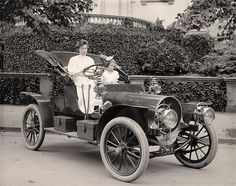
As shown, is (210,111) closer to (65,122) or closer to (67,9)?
(65,122)

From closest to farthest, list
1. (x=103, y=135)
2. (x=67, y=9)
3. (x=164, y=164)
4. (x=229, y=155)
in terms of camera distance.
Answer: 1. (x=103, y=135)
2. (x=164, y=164)
3. (x=229, y=155)
4. (x=67, y=9)

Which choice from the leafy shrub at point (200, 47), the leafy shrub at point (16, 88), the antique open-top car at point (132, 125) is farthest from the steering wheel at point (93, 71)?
the leafy shrub at point (200, 47)

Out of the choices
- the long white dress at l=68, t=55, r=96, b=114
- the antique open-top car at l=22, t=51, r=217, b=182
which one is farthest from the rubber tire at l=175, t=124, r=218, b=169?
the long white dress at l=68, t=55, r=96, b=114

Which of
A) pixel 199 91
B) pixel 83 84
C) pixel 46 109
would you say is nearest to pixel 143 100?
pixel 83 84

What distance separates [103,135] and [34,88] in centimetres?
1016

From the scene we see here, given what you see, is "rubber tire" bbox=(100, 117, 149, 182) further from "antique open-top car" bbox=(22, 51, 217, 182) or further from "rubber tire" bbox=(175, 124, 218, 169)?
"rubber tire" bbox=(175, 124, 218, 169)

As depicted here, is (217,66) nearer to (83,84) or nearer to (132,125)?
(83,84)

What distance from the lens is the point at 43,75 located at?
52.8 ft

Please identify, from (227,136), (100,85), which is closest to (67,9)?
(100,85)

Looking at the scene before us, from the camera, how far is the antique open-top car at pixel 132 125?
6355 mm

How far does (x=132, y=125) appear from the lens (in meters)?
6.27

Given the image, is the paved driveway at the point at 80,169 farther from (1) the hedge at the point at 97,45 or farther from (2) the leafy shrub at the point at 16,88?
(1) the hedge at the point at 97,45

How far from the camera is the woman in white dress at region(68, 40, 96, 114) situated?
7.70 m

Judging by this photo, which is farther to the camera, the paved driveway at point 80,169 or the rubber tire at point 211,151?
the rubber tire at point 211,151
